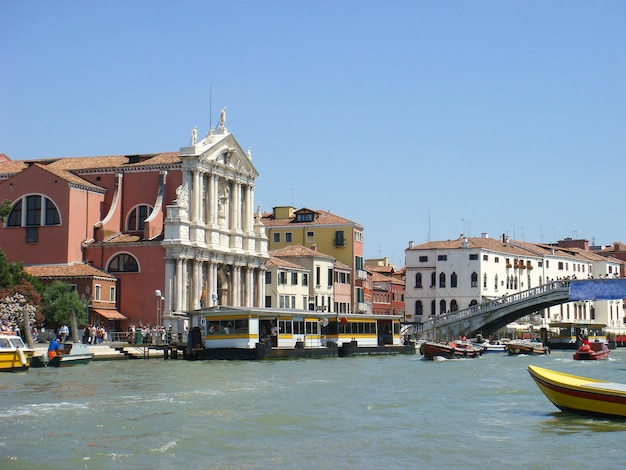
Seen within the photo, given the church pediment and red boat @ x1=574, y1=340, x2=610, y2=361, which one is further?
the church pediment

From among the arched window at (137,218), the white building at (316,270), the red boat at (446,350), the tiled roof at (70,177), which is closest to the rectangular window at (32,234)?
the tiled roof at (70,177)

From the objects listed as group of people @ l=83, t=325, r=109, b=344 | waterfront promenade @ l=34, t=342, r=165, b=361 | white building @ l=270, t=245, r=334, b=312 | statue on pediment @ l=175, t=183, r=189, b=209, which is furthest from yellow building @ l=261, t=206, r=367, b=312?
waterfront promenade @ l=34, t=342, r=165, b=361

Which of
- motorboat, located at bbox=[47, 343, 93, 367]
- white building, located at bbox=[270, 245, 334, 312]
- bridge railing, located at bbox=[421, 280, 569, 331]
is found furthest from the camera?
white building, located at bbox=[270, 245, 334, 312]

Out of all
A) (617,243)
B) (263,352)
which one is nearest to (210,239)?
(263,352)

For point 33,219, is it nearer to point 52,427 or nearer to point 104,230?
point 104,230

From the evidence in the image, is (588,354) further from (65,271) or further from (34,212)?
(34,212)

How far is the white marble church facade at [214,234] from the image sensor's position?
4816 centimetres

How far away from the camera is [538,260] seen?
255 feet

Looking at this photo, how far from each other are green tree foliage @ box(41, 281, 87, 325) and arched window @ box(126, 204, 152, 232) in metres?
8.32

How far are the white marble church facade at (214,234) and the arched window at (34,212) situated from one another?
582 cm

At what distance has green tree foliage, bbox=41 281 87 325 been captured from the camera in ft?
141

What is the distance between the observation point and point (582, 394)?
19109 mm

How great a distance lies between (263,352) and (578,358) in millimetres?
14236

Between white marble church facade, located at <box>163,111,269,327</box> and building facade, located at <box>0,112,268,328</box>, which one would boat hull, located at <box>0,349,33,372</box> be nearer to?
building facade, located at <box>0,112,268,328</box>
